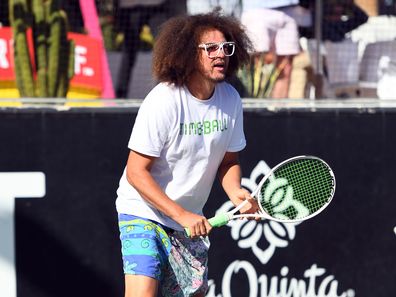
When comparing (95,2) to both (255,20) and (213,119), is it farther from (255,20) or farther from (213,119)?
(213,119)

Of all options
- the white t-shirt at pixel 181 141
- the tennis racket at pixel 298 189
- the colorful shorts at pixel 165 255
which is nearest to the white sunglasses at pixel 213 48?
the white t-shirt at pixel 181 141

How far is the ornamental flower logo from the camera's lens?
5.91m

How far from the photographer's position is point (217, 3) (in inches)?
259

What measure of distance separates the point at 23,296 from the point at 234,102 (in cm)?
195

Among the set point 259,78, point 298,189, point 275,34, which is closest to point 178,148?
point 298,189

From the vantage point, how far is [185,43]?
4305mm

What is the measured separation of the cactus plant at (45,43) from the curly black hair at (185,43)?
1990 millimetres

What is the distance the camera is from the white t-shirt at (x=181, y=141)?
4234 millimetres

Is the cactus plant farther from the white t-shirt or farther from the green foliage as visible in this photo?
the white t-shirt

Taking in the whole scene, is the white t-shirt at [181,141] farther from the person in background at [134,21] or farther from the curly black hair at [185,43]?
the person in background at [134,21]

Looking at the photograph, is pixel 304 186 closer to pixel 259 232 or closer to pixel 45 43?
pixel 259 232

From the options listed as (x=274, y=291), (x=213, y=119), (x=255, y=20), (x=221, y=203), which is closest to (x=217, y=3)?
(x=255, y=20)

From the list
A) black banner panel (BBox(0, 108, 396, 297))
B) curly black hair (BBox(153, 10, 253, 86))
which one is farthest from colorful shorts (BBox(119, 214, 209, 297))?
black banner panel (BBox(0, 108, 396, 297))

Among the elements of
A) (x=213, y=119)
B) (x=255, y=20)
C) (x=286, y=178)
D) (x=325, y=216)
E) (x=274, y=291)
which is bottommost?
(x=274, y=291)
